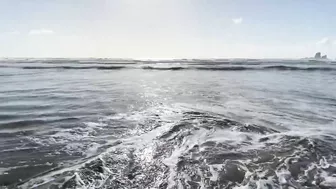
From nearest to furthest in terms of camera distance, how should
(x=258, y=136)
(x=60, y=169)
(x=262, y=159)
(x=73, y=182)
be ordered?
A: 1. (x=73, y=182)
2. (x=60, y=169)
3. (x=262, y=159)
4. (x=258, y=136)

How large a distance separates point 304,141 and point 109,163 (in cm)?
542

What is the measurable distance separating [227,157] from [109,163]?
9.32 ft


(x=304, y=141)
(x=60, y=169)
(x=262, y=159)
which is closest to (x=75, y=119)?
(x=60, y=169)

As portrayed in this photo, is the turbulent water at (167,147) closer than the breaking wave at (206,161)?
No

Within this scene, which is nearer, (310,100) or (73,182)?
(73,182)

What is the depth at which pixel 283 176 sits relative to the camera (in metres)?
5.14

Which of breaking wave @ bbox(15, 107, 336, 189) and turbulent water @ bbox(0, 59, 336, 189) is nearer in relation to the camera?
breaking wave @ bbox(15, 107, 336, 189)

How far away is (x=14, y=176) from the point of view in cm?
504

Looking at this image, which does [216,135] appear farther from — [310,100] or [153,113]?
[310,100]

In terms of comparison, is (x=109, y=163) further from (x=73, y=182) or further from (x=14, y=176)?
(x=14, y=176)

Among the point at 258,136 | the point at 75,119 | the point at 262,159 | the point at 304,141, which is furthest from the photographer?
the point at 75,119

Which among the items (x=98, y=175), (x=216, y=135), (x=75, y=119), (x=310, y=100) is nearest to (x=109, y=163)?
(x=98, y=175)

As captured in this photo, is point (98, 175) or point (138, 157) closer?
point (98, 175)

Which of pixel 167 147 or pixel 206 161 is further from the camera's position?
pixel 167 147
